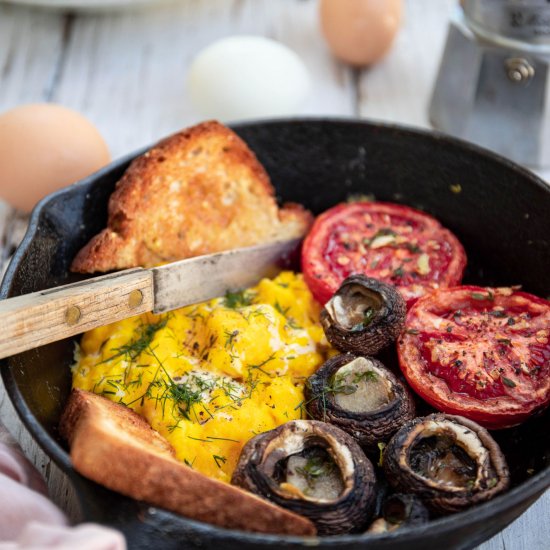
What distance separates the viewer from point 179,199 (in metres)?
3.65

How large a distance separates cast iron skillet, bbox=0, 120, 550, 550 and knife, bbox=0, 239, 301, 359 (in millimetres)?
151

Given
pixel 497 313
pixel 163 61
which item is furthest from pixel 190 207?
pixel 163 61

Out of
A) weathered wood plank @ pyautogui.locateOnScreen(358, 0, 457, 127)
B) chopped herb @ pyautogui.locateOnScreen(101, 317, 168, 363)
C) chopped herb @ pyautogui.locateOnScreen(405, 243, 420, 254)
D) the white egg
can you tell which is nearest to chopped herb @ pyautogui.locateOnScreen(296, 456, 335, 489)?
chopped herb @ pyautogui.locateOnScreen(101, 317, 168, 363)

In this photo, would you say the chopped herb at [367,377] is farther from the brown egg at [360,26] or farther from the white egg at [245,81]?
the brown egg at [360,26]

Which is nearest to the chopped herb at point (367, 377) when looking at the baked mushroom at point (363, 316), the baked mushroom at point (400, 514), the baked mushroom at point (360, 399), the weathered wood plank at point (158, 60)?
the baked mushroom at point (360, 399)

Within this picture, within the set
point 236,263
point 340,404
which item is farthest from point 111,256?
point 340,404

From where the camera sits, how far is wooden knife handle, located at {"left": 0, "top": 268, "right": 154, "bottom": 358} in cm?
263

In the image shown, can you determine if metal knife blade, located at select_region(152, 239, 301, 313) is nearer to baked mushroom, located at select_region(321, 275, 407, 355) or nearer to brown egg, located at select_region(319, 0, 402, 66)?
baked mushroom, located at select_region(321, 275, 407, 355)

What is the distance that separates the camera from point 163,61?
5.69 m

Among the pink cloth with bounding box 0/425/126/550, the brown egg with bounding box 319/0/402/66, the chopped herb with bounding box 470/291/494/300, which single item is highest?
the brown egg with bounding box 319/0/402/66

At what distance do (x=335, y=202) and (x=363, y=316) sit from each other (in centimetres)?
114

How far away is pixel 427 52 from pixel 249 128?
2.48 metres

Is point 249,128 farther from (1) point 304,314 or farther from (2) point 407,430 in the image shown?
(2) point 407,430

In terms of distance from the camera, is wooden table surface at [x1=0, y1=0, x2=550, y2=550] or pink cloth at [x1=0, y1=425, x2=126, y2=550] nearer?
pink cloth at [x1=0, y1=425, x2=126, y2=550]
